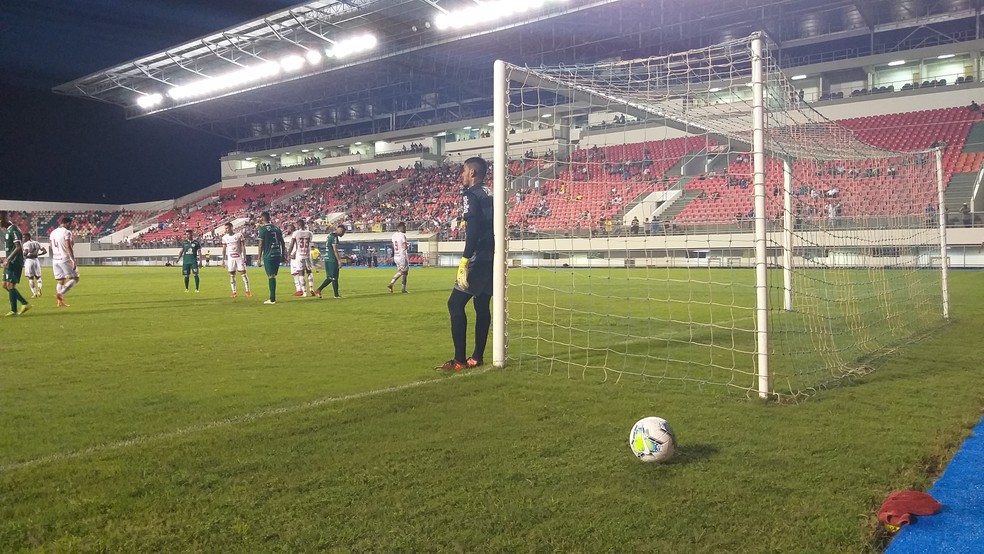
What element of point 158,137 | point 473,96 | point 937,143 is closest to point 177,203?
point 158,137

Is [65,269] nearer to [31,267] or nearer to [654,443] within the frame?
[31,267]

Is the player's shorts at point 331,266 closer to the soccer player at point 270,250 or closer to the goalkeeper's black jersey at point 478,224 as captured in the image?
the soccer player at point 270,250

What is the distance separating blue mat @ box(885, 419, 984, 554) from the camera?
9.11ft

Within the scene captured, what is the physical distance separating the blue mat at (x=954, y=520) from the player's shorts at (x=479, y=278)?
164 inches

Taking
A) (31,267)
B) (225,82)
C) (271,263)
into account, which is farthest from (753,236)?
(225,82)

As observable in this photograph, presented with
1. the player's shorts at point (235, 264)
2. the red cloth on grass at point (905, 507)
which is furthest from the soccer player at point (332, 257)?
the red cloth on grass at point (905, 507)

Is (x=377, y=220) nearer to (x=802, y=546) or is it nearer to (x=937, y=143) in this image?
(x=937, y=143)

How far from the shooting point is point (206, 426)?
4562 mm

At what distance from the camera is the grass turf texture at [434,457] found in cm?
288

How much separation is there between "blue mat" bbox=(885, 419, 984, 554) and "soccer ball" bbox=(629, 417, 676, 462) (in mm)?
1188

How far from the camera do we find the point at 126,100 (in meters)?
46.9

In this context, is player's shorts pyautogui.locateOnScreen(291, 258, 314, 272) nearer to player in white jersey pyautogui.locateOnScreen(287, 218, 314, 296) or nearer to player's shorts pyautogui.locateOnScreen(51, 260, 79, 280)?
player in white jersey pyautogui.locateOnScreen(287, 218, 314, 296)

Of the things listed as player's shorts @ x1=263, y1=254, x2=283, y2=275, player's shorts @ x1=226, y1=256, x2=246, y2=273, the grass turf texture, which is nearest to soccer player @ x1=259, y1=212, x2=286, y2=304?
player's shorts @ x1=263, y1=254, x2=283, y2=275

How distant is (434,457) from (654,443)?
128cm
